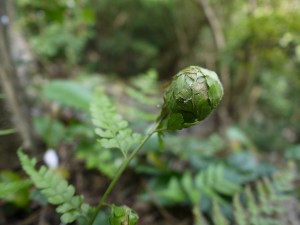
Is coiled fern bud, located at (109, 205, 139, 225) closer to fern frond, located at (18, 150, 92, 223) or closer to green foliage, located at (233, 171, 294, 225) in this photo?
fern frond, located at (18, 150, 92, 223)

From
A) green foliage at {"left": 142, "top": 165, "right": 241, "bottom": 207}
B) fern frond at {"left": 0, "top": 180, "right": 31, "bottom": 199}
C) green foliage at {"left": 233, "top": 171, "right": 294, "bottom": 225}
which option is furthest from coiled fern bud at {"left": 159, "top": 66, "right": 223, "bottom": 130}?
green foliage at {"left": 142, "top": 165, "right": 241, "bottom": 207}

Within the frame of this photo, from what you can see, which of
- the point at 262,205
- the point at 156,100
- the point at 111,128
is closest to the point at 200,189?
the point at 262,205

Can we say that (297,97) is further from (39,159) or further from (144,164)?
(39,159)

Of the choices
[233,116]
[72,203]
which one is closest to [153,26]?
[233,116]

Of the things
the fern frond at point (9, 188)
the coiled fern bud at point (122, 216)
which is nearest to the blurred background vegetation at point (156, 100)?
the fern frond at point (9, 188)

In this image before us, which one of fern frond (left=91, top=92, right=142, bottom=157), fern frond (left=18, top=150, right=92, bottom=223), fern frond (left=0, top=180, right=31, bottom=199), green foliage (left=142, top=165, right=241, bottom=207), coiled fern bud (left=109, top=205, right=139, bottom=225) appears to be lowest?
green foliage (left=142, top=165, right=241, bottom=207)
